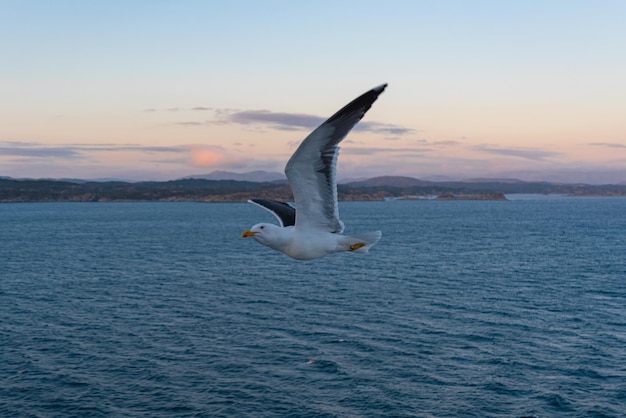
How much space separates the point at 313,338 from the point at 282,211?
4964cm

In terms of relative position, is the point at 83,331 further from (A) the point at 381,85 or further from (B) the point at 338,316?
(A) the point at 381,85

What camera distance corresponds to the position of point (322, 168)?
35.7 ft

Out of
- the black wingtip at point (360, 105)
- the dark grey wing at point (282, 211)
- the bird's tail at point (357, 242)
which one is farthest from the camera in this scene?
the dark grey wing at point (282, 211)

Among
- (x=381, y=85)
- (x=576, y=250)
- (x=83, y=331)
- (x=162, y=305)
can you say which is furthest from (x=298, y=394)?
(x=576, y=250)

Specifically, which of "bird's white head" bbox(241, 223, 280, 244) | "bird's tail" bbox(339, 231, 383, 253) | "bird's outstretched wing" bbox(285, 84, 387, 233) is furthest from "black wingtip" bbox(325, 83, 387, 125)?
"bird's tail" bbox(339, 231, 383, 253)

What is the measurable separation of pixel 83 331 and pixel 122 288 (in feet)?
81.2

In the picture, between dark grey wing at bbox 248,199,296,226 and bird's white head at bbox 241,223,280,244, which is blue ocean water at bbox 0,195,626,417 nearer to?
dark grey wing at bbox 248,199,296,226

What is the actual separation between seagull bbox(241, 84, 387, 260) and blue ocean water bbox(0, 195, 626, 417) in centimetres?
3648

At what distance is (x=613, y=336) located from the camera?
209 ft

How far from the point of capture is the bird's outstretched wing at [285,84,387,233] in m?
9.52

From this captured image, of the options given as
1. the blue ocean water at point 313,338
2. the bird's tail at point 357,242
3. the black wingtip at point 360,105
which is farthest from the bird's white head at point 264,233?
the blue ocean water at point 313,338

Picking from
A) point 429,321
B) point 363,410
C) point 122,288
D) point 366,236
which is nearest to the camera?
point 366,236

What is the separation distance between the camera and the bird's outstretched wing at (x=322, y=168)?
952 centimetres

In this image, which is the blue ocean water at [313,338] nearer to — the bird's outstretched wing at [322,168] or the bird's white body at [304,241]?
the bird's white body at [304,241]
